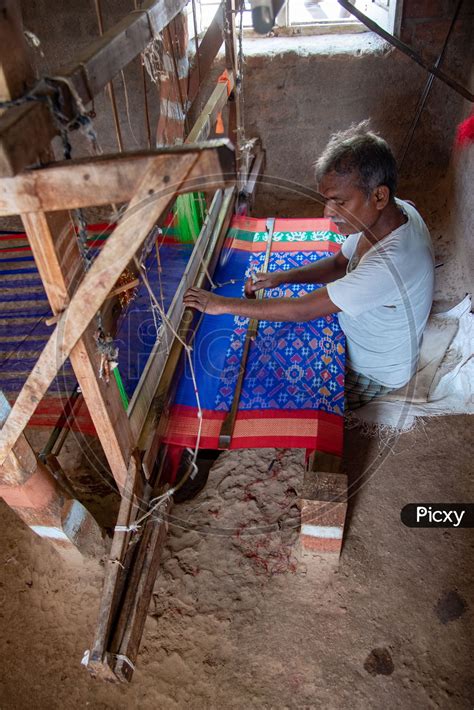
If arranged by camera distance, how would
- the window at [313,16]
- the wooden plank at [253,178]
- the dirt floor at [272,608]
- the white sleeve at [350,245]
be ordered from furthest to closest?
the window at [313,16], the wooden plank at [253,178], the white sleeve at [350,245], the dirt floor at [272,608]

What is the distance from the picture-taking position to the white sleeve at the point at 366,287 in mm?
1787

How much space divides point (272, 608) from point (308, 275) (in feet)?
5.17

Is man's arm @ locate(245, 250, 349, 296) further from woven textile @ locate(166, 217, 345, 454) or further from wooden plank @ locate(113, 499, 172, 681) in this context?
wooden plank @ locate(113, 499, 172, 681)

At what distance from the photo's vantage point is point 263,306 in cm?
202

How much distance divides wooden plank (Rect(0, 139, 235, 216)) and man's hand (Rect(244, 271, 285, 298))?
1402 millimetres

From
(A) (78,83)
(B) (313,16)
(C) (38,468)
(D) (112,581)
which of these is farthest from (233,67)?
(D) (112,581)

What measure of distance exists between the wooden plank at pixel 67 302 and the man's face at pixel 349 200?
1000mm

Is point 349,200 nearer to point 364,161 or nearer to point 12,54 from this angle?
point 364,161

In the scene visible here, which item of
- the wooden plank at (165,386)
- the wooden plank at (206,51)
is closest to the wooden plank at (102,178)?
the wooden plank at (165,386)

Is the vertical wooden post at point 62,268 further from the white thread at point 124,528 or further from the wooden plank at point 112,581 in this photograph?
the white thread at point 124,528

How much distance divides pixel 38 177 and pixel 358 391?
1.83 metres

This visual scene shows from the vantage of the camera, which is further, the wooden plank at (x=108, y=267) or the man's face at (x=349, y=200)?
the man's face at (x=349, y=200)

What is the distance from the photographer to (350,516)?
211 centimetres

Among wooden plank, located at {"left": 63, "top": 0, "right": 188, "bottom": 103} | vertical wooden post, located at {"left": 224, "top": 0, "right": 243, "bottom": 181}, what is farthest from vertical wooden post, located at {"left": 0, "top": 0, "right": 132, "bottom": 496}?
vertical wooden post, located at {"left": 224, "top": 0, "right": 243, "bottom": 181}
